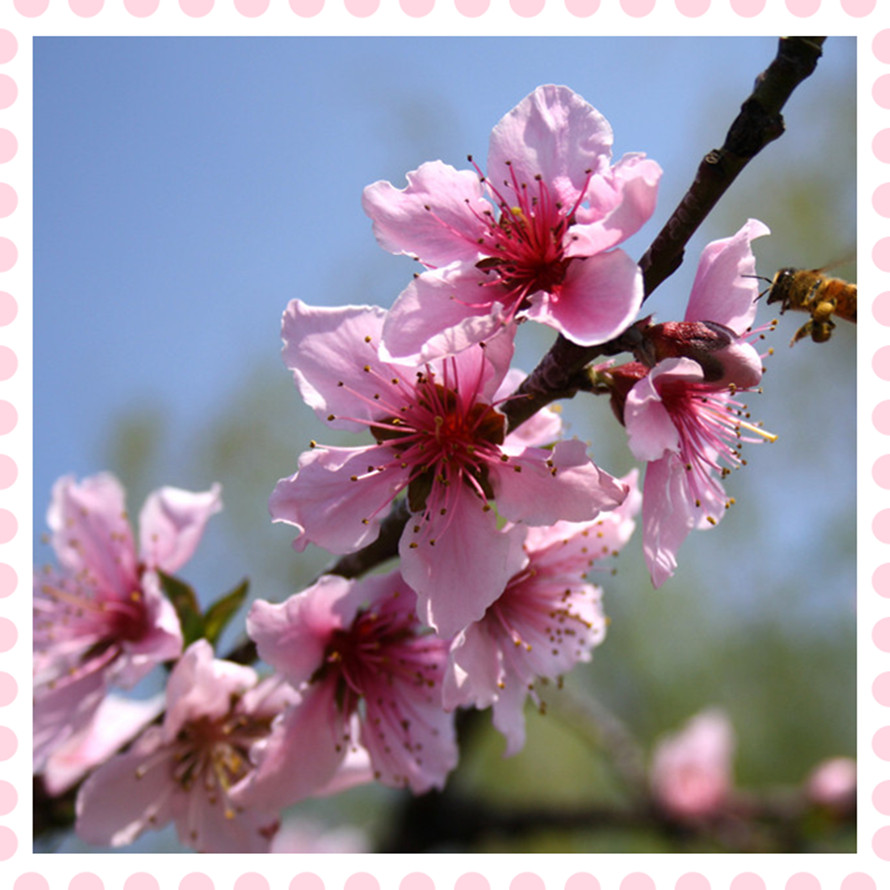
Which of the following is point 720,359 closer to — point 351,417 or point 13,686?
point 351,417

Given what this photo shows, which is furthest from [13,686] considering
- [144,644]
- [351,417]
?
[351,417]

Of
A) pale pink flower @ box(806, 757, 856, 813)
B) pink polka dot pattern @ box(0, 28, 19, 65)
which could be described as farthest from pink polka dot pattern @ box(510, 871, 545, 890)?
pale pink flower @ box(806, 757, 856, 813)

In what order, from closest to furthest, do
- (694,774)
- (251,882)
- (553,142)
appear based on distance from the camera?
(553,142)
(251,882)
(694,774)

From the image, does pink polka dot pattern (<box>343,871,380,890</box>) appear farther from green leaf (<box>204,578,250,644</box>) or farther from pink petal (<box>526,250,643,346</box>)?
pink petal (<box>526,250,643,346</box>)

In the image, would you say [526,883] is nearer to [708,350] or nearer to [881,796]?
[881,796]

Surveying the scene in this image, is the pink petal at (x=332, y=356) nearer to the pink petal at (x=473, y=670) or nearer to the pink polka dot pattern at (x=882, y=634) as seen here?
the pink petal at (x=473, y=670)

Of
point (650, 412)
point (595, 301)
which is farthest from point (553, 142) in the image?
point (650, 412)
